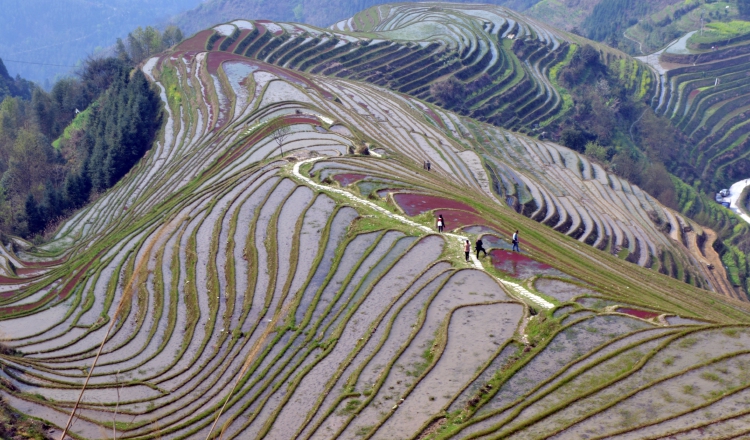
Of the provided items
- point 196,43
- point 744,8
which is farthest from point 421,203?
point 744,8

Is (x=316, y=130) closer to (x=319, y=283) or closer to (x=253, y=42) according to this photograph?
(x=319, y=283)

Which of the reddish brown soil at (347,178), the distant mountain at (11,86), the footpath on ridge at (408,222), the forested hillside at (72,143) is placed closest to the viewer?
the footpath on ridge at (408,222)

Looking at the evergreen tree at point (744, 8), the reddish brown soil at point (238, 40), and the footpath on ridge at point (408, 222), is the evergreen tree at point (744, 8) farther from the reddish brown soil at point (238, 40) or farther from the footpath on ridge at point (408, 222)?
the footpath on ridge at point (408, 222)

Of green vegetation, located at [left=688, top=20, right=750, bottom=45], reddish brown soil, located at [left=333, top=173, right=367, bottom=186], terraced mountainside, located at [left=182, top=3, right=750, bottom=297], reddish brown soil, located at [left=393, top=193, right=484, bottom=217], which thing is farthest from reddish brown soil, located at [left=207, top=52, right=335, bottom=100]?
green vegetation, located at [left=688, top=20, right=750, bottom=45]

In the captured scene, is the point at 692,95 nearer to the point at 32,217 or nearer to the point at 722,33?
the point at 722,33

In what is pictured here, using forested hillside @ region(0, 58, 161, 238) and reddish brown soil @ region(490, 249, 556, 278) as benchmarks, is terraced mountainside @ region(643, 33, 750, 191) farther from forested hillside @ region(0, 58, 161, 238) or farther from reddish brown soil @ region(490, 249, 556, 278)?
forested hillside @ region(0, 58, 161, 238)

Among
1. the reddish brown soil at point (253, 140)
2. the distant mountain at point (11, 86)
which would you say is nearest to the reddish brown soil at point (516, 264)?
the reddish brown soil at point (253, 140)
